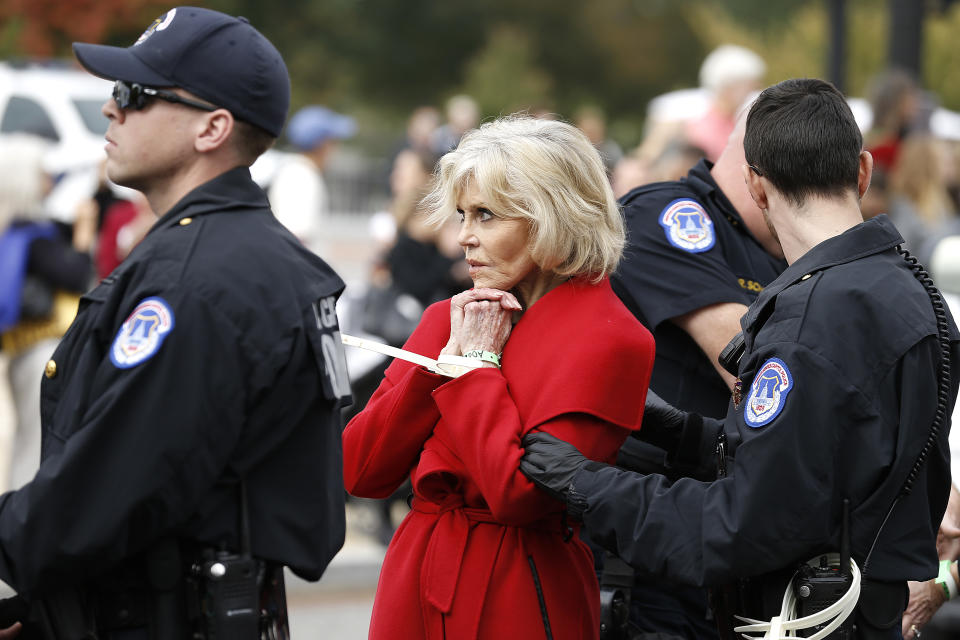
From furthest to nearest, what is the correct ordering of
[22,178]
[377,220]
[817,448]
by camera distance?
[377,220], [22,178], [817,448]

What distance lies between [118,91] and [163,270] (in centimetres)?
57

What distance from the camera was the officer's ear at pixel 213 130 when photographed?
319cm

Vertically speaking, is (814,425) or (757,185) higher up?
(757,185)

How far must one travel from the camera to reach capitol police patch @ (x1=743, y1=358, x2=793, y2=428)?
278cm

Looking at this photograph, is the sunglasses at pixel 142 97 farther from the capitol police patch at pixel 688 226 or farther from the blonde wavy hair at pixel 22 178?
the blonde wavy hair at pixel 22 178

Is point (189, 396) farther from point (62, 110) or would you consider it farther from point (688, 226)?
point (62, 110)

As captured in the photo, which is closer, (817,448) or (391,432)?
(817,448)

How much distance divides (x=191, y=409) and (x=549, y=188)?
102 centimetres

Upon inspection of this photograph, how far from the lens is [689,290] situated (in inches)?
145

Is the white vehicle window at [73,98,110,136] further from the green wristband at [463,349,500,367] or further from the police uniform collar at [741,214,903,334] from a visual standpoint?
the police uniform collar at [741,214,903,334]

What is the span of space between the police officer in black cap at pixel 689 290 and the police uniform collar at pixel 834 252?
0.66 m

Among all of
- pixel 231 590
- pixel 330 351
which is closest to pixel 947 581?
pixel 330 351

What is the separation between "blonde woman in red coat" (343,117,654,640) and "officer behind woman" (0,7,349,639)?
8.8 inches

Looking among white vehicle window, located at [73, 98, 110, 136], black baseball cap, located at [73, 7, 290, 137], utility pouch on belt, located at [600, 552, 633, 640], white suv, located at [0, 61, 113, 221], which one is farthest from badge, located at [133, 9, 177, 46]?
white vehicle window, located at [73, 98, 110, 136]
